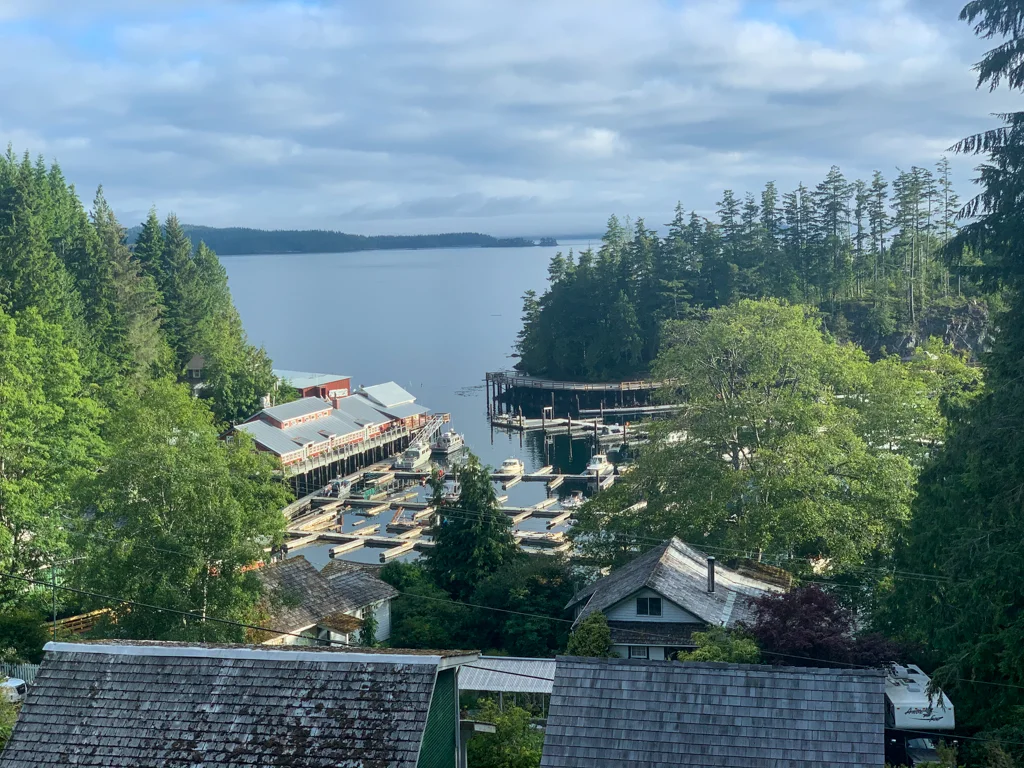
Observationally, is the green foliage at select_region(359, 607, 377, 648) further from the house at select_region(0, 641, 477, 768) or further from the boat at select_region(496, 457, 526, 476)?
the boat at select_region(496, 457, 526, 476)

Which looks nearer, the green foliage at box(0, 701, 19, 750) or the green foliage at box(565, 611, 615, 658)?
the green foliage at box(0, 701, 19, 750)

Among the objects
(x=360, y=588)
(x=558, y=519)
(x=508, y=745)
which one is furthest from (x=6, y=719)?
(x=558, y=519)

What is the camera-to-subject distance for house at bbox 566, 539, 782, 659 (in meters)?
29.6

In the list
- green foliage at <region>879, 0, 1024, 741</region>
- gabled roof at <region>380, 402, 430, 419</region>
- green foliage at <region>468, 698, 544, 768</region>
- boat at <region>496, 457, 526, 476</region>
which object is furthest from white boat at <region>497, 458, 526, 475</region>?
green foliage at <region>468, 698, 544, 768</region>

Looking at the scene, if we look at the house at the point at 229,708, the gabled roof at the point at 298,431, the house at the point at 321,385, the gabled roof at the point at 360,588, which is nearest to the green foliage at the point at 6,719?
the house at the point at 229,708

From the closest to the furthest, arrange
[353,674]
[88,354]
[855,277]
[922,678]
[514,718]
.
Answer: [353,674], [514,718], [922,678], [88,354], [855,277]

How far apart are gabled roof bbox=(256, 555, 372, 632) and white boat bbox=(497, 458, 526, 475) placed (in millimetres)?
37797

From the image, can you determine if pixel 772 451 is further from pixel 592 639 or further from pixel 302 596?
pixel 302 596

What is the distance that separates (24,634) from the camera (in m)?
28.6

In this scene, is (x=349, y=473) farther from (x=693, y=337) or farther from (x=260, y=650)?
(x=260, y=650)

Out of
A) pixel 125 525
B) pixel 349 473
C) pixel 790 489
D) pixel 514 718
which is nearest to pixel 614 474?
pixel 349 473

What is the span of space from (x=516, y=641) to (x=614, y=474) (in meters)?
39.4

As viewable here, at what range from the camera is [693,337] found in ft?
130

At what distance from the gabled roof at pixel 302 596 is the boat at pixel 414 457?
3964 centimetres
